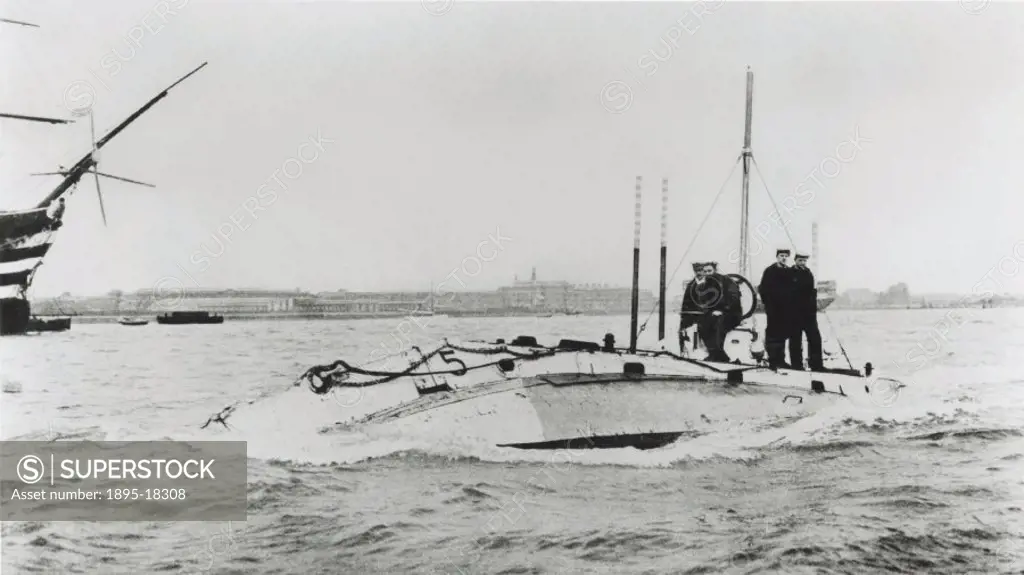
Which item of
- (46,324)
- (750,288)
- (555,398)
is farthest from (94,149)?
(750,288)

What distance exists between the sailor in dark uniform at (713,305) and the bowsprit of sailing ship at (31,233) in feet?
19.0

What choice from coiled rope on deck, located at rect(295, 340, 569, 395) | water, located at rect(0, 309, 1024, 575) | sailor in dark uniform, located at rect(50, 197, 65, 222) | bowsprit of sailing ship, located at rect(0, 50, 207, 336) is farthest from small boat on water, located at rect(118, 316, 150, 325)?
coiled rope on deck, located at rect(295, 340, 569, 395)

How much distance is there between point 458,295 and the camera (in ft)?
31.9

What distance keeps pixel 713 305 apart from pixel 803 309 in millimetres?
1019

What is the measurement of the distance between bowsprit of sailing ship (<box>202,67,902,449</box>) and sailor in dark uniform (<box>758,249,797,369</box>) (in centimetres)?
49

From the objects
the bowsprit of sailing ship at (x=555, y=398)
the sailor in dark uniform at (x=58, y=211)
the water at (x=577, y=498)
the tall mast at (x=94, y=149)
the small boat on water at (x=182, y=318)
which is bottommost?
the water at (x=577, y=498)

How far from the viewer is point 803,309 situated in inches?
360

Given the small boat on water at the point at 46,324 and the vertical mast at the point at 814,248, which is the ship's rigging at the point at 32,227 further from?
the vertical mast at the point at 814,248

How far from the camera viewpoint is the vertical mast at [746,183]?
872 centimetres

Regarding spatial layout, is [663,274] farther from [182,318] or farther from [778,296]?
[182,318]

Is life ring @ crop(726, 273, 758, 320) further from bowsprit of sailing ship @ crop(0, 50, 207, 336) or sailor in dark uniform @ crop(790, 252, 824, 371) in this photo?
bowsprit of sailing ship @ crop(0, 50, 207, 336)

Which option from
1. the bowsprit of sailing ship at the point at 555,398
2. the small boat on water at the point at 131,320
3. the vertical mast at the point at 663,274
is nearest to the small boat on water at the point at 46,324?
the small boat on water at the point at 131,320

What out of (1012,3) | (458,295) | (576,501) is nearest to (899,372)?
(1012,3)

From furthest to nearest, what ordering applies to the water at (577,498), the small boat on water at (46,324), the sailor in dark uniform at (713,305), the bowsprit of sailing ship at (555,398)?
the sailor in dark uniform at (713,305) → the small boat on water at (46,324) → the bowsprit of sailing ship at (555,398) → the water at (577,498)
